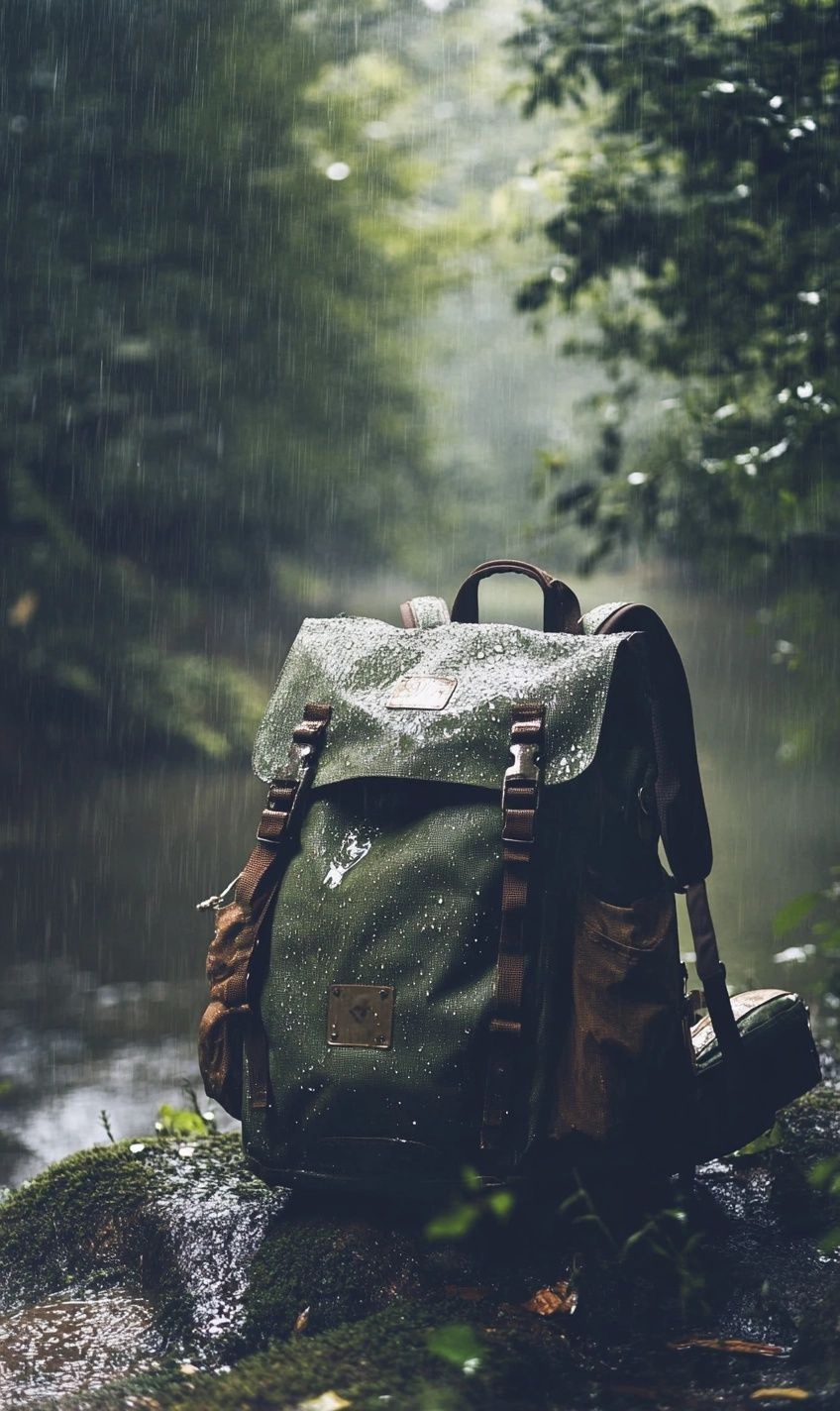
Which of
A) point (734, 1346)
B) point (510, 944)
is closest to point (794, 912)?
point (510, 944)

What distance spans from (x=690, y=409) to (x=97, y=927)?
167 inches

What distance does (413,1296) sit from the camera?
226 cm

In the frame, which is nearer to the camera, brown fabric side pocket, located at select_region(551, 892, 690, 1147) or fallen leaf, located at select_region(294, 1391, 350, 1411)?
fallen leaf, located at select_region(294, 1391, 350, 1411)

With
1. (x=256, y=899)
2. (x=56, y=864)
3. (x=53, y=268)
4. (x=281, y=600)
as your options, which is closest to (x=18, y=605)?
(x=53, y=268)

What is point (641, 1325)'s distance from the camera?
215 cm

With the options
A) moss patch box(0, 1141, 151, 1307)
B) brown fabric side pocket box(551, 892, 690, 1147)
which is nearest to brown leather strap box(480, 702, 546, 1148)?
brown fabric side pocket box(551, 892, 690, 1147)

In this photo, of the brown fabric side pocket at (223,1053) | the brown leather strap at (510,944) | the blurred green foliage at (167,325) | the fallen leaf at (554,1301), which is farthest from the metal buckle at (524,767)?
the blurred green foliage at (167,325)

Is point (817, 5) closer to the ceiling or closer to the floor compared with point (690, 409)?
closer to the ceiling

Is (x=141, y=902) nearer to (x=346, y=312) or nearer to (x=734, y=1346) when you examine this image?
(x=734, y=1346)

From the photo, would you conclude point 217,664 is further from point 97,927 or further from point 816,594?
point 816,594

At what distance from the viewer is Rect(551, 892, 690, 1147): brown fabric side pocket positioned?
2217 millimetres

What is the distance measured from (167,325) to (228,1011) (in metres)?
11.7

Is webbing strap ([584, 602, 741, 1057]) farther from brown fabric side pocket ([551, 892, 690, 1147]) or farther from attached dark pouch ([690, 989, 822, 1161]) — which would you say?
brown fabric side pocket ([551, 892, 690, 1147])

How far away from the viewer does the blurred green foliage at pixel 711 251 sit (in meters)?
4.56
